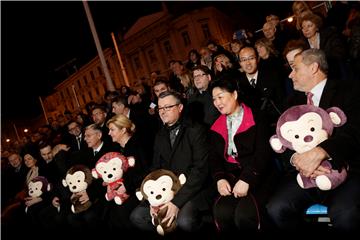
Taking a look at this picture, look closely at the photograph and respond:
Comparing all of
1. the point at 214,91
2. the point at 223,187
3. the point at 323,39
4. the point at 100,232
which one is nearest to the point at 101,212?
the point at 100,232

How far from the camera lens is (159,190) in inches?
138

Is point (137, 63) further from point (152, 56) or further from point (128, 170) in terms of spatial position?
point (128, 170)

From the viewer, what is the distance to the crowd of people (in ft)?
9.19

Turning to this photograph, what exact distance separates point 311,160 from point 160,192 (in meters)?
1.61

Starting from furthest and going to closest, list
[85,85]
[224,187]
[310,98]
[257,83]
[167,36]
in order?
[85,85] → [167,36] → [257,83] → [224,187] → [310,98]

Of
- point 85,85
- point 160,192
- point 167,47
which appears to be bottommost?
point 160,192

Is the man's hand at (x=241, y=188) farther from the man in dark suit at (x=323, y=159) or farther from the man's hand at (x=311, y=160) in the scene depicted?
the man's hand at (x=311, y=160)

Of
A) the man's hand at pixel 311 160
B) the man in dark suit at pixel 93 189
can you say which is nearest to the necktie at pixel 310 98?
the man's hand at pixel 311 160

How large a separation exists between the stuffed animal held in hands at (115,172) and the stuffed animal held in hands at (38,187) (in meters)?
2.00

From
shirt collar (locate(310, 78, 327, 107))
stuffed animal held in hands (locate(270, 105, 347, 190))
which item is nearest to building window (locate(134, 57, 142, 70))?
shirt collar (locate(310, 78, 327, 107))

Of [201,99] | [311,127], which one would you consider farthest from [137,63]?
[311,127]

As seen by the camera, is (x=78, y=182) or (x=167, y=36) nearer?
(x=78, y=182)

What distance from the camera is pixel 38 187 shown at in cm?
584

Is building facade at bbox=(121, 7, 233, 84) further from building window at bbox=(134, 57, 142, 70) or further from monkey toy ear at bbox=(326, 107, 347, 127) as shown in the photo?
monkey toy ear at bbox=(326, 107, 347, 127)
